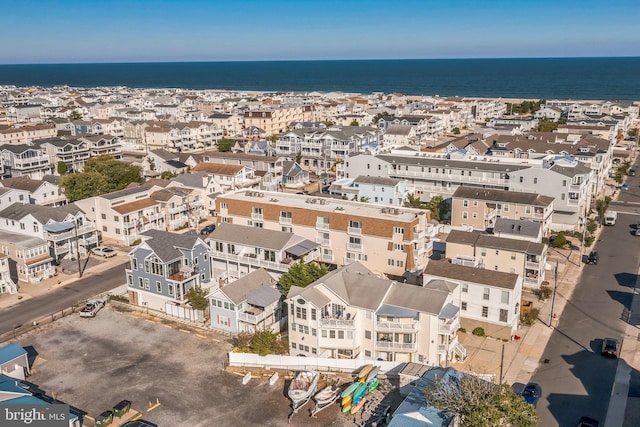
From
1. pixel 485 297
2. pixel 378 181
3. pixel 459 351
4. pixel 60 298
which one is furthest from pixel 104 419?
pixel 378 181

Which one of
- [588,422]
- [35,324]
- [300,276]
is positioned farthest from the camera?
[35,324]

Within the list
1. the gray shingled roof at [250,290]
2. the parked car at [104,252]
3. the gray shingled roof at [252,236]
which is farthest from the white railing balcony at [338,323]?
the parked car at [104,252]

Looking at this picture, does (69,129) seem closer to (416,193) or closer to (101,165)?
(101,165)

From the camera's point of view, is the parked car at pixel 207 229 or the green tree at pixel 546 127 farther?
the green tree at pixel 546 127

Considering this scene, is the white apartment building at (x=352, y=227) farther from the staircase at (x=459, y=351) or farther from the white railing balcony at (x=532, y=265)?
the staircase at (x=459, y=351)

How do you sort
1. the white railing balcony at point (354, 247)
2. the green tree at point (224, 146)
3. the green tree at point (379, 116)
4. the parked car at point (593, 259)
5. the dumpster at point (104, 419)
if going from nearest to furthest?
the dumpster at point (104, 419)
the white railing balcony at point (354, 247)
the parked car at point (593, 259)
the green tree at point (224, 146)
the green tree at point (379, 116)

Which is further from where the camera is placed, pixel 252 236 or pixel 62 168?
pixel 62 168

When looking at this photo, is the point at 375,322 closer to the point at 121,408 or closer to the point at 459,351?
the point at 459,351
